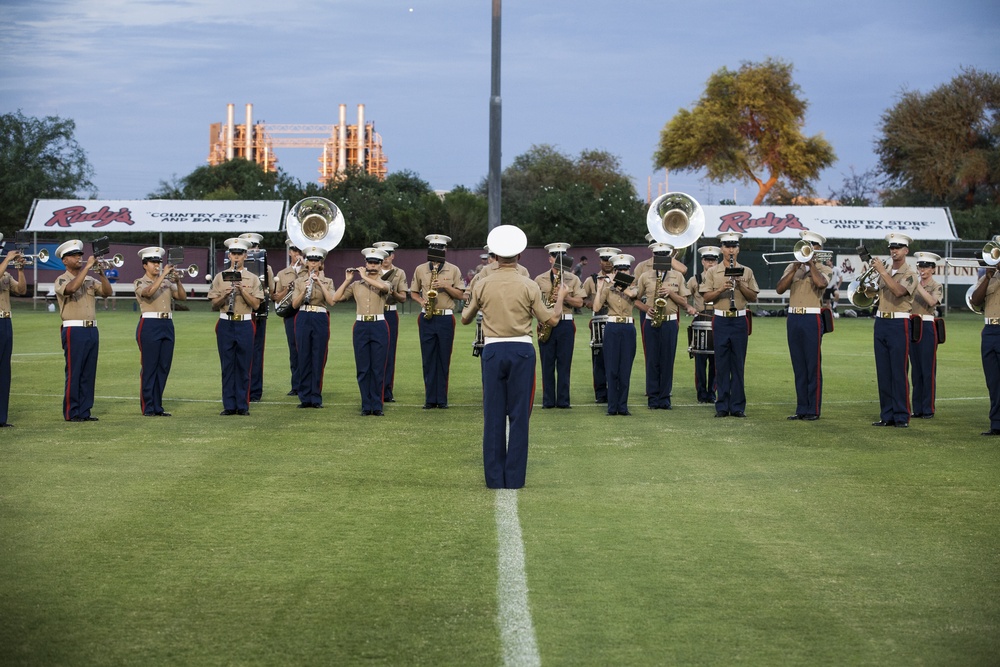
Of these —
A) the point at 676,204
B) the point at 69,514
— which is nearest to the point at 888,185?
the point at 676,204

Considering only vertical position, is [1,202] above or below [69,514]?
above

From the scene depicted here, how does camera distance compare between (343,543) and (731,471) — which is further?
(731,471)

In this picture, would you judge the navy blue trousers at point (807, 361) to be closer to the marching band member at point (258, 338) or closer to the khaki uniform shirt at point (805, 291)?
the khaki uniform shirt at point (805, 291)

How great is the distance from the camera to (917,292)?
14258mm

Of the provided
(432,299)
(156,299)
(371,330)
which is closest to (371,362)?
(371,330)

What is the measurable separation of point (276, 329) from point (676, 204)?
18.3 m

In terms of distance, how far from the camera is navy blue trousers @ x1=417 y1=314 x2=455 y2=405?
15820mm

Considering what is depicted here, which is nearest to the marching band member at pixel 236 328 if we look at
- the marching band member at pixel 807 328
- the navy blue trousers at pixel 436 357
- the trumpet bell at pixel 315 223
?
the navy blue trousers at pixel 436 357

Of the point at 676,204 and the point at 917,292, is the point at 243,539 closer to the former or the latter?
the point at 917,292

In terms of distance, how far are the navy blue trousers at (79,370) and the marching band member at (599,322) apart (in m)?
5.99

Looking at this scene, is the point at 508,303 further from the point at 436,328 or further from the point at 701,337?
the point at 701,337

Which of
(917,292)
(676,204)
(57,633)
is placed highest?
(676,204)

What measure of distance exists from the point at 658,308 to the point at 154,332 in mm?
6270

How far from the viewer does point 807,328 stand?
14555mm
